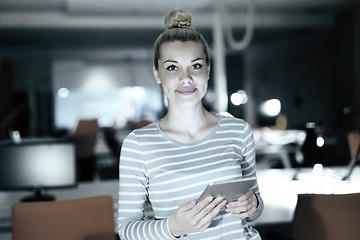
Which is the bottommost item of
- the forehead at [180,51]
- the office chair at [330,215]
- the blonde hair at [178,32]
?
the office chair at [330,215]

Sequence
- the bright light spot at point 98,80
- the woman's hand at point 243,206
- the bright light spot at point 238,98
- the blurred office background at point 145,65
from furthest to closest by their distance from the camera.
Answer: the bright light spot at point 98,80, the bright light spot at point 238,98, the blurred office background at point 145,65, the woman's hand at point 243,206

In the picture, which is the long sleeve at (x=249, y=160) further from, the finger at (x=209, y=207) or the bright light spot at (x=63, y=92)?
the bright light spot at (x=63, y=92)

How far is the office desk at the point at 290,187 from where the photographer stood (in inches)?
90.0

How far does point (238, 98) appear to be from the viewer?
12766mm

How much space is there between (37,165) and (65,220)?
3.92 ft

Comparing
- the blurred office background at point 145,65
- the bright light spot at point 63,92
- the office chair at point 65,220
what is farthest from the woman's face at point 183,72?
the bright light spot at point 63,92

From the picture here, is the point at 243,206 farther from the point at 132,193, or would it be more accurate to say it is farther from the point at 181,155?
the point at 132,193

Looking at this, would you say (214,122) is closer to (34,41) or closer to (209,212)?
(209,212)

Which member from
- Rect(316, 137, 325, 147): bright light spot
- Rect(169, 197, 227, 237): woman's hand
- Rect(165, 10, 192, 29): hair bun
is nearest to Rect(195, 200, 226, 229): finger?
Rect(169, 197, 227, 237): woman's hand

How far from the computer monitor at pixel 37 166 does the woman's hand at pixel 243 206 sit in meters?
1.70

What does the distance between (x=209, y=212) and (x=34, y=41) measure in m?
11.3

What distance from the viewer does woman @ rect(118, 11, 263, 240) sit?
4.48 feet

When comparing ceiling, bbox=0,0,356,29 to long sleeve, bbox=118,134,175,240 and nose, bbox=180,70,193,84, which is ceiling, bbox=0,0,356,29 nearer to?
nose, bbox=180,70,193,84

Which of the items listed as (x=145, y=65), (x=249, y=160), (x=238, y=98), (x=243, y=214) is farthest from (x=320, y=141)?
(x=145, y=65)
